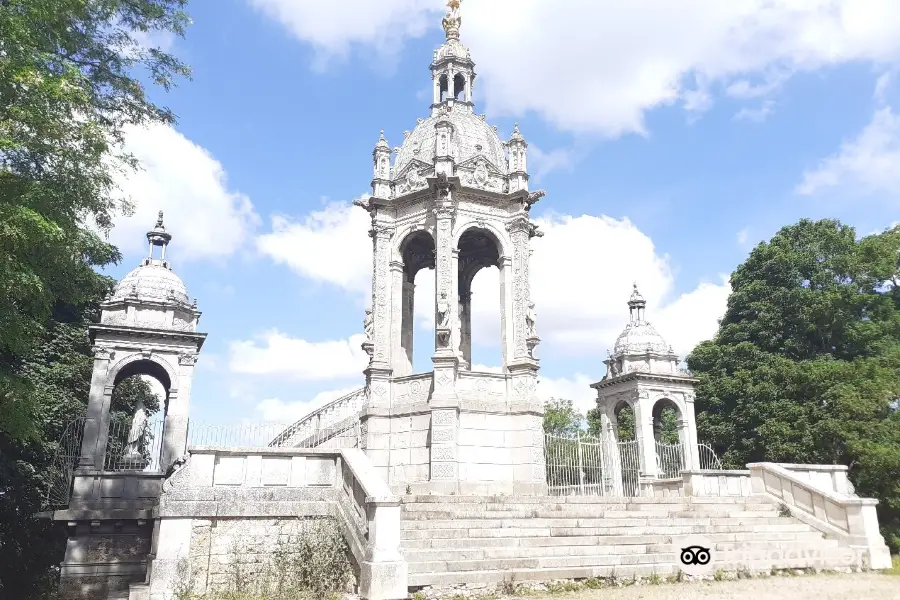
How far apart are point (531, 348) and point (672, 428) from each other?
87.5ft

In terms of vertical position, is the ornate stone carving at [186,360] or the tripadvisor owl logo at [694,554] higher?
the ornate stone carving at [186,360]

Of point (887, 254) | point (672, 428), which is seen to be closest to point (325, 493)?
point (887, 254)

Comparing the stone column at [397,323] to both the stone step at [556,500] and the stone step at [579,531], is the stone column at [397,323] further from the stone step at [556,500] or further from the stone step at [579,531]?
the stone step at [579,531]

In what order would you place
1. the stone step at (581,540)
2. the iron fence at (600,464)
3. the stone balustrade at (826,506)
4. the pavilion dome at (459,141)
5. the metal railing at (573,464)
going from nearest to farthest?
the stone step at (581,540)
the stone balustrade at (826,506)
the metal railing at (573,464)
the iron fence at (600,464)
the pavilion dome at (459,141)

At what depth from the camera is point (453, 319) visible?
19.1 meters

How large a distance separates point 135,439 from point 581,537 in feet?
46.6

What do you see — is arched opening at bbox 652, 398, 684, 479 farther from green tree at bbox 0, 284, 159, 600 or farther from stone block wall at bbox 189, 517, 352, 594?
green tree at bbox 0, 284, 159, 600

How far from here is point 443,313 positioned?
1905 cm

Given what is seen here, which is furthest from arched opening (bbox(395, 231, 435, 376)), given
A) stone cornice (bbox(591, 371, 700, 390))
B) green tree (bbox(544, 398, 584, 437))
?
green tree (bbox(544, 398, 584, 437))

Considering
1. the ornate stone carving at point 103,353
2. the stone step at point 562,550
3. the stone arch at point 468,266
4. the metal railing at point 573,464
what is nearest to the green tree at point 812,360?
the metal railing at point 573,464

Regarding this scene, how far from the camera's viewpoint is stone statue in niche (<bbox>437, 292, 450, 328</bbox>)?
18938mm

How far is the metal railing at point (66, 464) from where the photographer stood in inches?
713

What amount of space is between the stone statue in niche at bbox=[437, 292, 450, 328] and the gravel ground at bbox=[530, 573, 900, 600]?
9.26m

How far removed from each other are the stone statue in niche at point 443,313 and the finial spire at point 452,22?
33.3 feet
